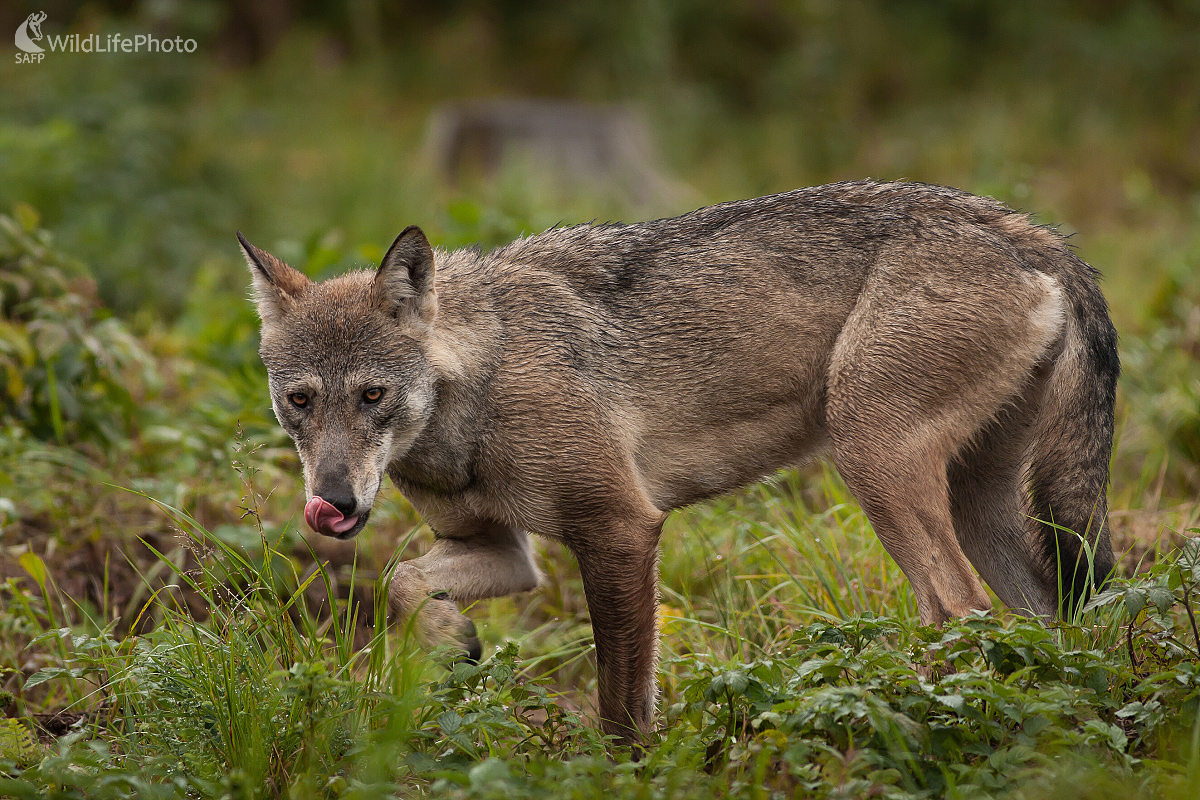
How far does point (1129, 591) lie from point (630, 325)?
218 centimetres

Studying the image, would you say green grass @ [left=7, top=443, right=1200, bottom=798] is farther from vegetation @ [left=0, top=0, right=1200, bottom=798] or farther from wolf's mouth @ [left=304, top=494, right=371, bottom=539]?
wolf's mouth @ [left=304, top=494, right=371, bottom=539]

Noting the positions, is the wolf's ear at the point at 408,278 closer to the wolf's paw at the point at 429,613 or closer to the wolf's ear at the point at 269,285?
the wolf's ear at the point at 269,285

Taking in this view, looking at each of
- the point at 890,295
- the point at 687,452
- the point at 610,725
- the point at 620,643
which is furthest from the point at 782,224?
the point at 610,725

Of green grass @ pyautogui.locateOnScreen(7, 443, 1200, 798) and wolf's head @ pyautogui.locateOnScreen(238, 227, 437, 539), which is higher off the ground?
wolf's head @ pyautogui.locateOnScreen(238, 227, 437, 539)

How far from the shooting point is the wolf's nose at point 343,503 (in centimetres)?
370

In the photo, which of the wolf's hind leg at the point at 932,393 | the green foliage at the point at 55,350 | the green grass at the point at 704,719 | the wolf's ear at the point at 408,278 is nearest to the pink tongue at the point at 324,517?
the green grass at the point at 704,719

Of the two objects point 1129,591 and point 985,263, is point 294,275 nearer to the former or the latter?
point 985,263

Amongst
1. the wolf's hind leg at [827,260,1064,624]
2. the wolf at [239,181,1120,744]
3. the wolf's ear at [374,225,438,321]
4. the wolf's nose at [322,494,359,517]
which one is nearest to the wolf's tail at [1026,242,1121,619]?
the wolf at [239,181,1120,744]

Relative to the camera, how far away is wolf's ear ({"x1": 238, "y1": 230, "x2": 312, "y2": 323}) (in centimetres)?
423

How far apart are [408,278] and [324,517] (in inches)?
40.3

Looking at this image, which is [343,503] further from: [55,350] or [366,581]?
[55,350]

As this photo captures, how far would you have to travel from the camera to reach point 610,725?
4.13m

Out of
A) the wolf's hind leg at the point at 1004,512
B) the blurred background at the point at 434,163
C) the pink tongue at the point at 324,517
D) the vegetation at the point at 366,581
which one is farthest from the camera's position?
the blurred background at the point at 434,163

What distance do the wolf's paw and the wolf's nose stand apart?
0.49 metres
